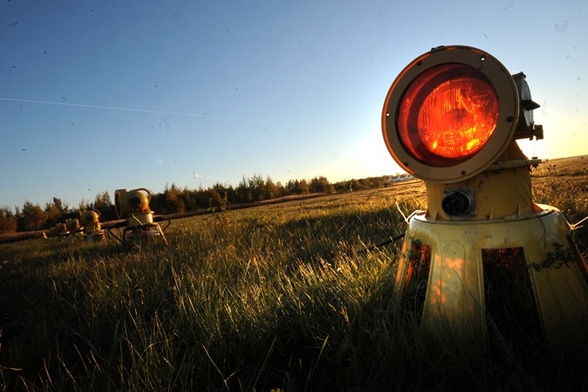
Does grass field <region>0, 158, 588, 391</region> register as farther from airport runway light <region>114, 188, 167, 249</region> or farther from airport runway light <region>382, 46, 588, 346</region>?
airport runway light <region>114, 188, 167, 249</region>

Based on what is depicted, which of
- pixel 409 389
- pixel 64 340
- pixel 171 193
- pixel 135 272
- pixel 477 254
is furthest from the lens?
pixel 171 193

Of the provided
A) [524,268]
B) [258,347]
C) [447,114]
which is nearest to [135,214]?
[258,347]

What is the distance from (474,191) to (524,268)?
33cm

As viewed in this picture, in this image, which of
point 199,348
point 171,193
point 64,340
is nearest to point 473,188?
point 199,348

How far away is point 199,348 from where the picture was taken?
143 centimetres

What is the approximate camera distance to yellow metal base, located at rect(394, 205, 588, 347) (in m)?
1.07

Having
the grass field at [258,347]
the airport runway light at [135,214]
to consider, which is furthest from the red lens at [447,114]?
the airport runway light at [135,214]

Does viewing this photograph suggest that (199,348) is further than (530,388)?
Yes

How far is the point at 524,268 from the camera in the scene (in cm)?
111

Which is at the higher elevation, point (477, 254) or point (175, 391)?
→ point (477, 254)

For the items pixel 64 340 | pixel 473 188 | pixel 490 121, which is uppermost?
pixel 490 121

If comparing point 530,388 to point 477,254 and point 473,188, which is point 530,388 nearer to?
point 477,254

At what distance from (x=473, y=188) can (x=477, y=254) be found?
10.3 inches

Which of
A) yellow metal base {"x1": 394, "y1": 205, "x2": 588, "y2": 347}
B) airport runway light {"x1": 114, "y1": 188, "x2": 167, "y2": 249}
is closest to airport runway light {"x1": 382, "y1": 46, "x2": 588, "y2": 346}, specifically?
yellow metal base {"x1": 394, "y1": 205, "x2": 588, "y2": 347}
